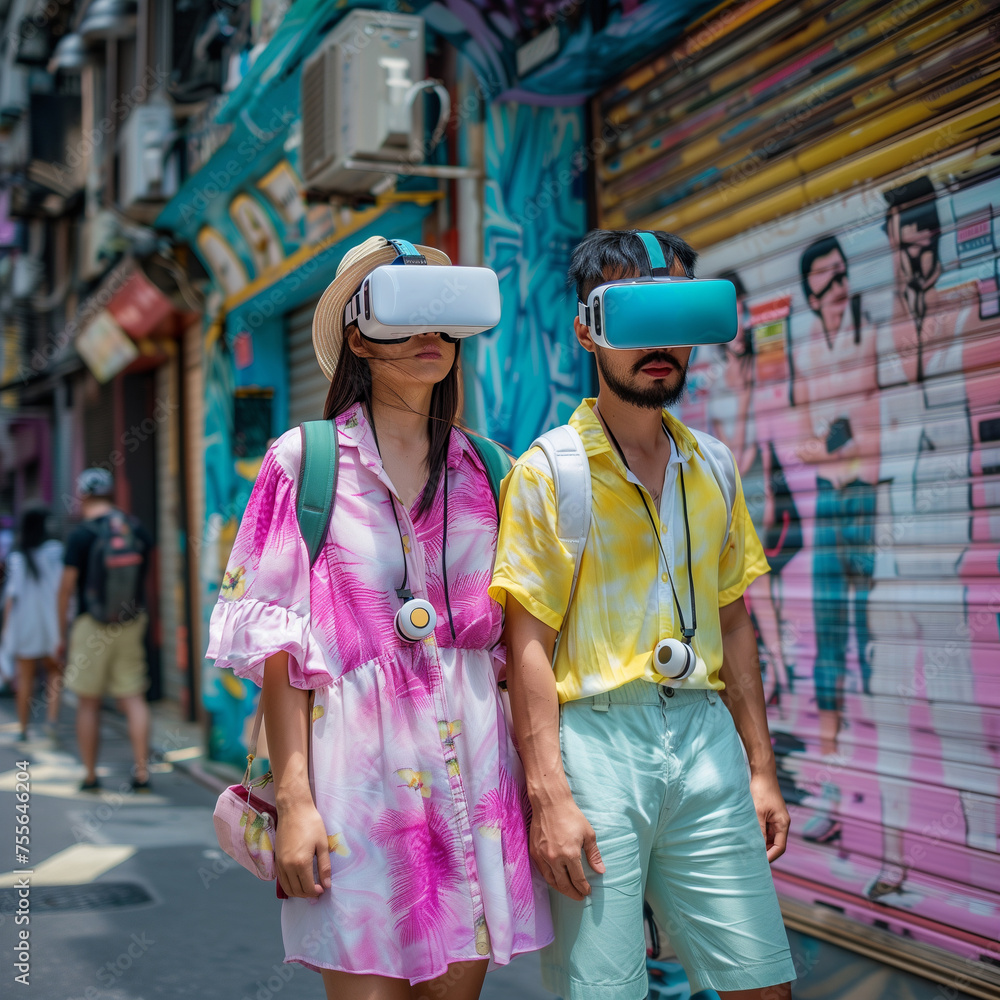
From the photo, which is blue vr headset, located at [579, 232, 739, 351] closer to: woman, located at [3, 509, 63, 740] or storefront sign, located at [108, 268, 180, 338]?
storefront sign, located at [108, 268, 180, 338]

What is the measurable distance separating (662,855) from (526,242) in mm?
3747

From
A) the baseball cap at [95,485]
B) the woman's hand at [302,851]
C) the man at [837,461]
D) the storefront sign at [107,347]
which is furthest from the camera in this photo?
the storefront sign at [107,347]

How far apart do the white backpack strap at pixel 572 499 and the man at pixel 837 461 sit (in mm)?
1864

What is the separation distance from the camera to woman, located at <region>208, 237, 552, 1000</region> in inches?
76.8

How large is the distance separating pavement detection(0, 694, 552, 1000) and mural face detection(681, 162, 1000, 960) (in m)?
1.25

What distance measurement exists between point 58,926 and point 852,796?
300 centimetres

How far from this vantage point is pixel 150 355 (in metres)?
11.0

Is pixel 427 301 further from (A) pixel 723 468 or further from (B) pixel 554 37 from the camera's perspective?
(B) pixel 554 37

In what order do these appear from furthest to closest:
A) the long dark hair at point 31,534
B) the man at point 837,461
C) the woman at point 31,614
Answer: the long dark hair at point 31,534
the woman at point 31,614
the man at point 837,461

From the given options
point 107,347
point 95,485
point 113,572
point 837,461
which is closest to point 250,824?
point 837,461

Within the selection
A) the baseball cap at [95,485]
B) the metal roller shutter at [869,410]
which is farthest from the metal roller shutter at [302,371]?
the metal roller shutter at [869,410]

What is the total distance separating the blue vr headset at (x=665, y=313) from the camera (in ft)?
6.50

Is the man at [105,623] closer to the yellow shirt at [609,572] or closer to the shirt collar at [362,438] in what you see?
the shirt collar at [362,438]

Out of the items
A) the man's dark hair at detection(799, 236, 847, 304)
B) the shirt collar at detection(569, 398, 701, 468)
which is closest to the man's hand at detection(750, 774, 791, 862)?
the shirt collar at detection(569, 398, 701, 468)
